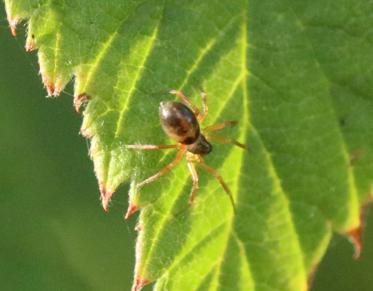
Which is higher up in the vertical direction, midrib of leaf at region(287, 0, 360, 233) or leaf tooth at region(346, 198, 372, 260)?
midrib of leaf at region(287, 0, 360, 233)

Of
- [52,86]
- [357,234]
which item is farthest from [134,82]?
[357,234]

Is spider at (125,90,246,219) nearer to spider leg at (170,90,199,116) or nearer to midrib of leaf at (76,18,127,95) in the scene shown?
spider leg at (170,90,199,116)

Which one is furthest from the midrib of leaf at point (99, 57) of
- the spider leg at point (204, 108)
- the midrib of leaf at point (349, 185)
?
the midrib of leaf at point (349, 185)

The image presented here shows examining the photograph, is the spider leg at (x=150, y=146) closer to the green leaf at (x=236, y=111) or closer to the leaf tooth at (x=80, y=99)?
the green leaf at (x=236, y=111)

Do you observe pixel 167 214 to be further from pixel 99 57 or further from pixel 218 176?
pixel 99 57

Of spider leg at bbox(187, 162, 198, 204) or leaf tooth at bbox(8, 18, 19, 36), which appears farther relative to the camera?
spider leg at bbox(187, 162, 198, 204)

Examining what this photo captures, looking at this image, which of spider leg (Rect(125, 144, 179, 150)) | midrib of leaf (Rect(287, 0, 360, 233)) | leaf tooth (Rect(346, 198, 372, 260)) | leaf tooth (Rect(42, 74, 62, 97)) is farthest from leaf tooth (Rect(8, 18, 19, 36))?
leaf tooth (Rect(346, 198, 372, 260))

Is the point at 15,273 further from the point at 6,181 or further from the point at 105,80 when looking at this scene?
the point at 105,80
